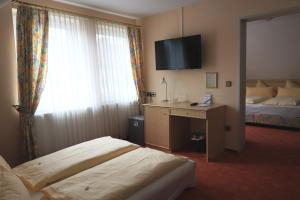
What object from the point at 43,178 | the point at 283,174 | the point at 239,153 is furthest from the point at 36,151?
the point at 283,174

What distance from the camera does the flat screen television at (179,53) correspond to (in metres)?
3.74

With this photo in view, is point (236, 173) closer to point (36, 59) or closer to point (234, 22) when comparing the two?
point (234, 22)

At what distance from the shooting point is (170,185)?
2188 millimetres

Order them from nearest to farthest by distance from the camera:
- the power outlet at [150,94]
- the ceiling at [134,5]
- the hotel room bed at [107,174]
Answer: the hotel room bed at [107,174]
the ceiling at [134,5]
the power outlet at [150,94]

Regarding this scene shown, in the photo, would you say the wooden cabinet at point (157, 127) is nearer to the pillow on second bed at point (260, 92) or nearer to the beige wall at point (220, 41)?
the beige wall at point (220, 41)

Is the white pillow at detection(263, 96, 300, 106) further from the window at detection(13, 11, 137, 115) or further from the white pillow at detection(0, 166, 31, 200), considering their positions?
the white pillow at detection(0, 166, 31, 200)

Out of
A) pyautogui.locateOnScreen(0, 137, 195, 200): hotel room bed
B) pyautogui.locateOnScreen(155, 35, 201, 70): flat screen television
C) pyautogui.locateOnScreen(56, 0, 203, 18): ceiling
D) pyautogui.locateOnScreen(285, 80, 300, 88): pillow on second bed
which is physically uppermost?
pyautogui.locateOnScreen(56, 0, 203, 18): ceiling

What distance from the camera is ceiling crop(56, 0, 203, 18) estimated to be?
3564 millimetres

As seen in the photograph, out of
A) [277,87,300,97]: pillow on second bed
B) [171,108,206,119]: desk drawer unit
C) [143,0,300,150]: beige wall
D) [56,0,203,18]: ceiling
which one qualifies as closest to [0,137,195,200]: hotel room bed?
[171,108,206,119]: desk drawer unit

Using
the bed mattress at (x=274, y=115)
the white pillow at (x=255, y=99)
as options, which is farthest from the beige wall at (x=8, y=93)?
the white pillow at (x=255, y=99)

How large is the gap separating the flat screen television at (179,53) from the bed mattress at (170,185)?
192 centimetres

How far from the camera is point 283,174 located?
2836mm

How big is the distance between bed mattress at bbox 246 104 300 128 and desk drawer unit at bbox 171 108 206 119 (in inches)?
101

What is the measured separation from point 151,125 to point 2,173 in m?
2.54
